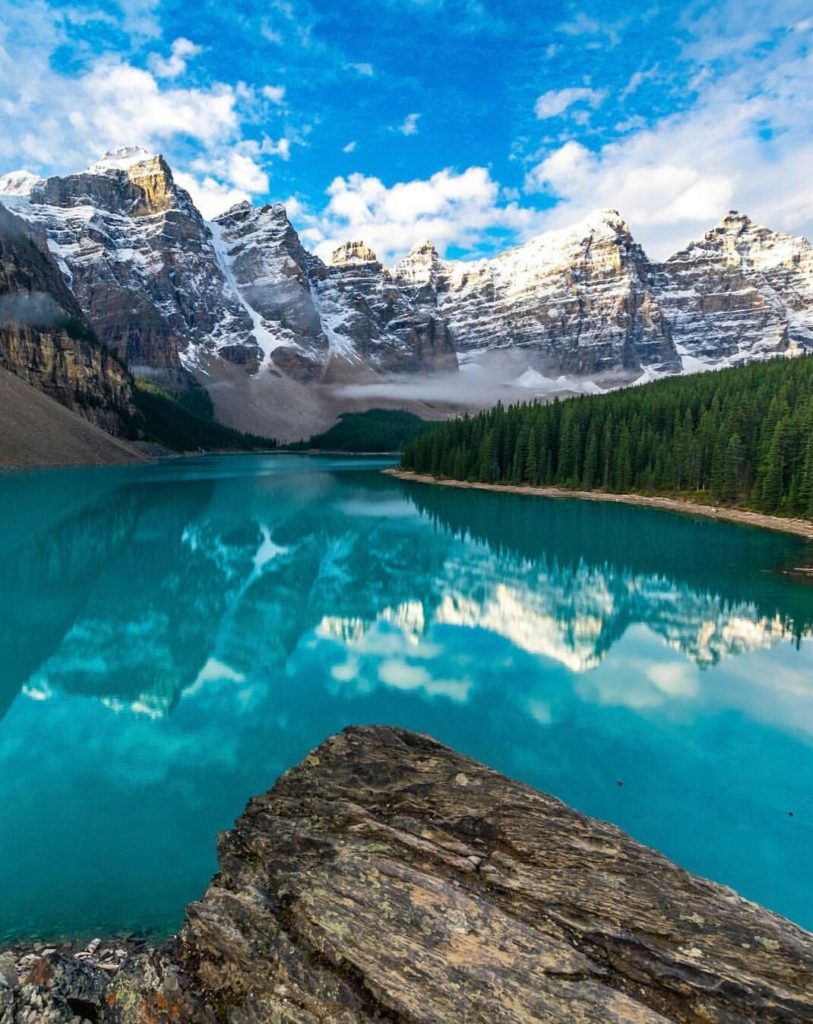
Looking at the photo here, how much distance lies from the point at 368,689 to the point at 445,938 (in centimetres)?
1322

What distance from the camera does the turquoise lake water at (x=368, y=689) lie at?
10.7 metres

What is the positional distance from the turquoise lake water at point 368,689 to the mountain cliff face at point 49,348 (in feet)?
357

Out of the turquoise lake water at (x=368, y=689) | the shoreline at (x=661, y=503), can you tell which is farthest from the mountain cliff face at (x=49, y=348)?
the turquoise lake water at (x=368, y=689)

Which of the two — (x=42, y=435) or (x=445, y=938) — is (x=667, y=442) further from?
(x=42, y=435)

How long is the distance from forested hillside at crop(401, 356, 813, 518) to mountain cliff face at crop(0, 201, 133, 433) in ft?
271

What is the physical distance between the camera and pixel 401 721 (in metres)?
16.0

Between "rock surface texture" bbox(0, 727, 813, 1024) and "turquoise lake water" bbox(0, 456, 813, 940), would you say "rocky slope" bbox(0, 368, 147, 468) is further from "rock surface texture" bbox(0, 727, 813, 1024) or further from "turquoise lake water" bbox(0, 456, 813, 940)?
"rock surface texture" bbox(0, 727, 813, 1024)

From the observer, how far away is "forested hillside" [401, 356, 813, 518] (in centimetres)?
6094

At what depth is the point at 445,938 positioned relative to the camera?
531 centimetres

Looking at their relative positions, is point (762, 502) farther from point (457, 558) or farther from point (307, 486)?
point (307, 486)

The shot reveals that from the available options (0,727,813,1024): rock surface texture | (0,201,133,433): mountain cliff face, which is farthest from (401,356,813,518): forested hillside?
(0,201,133,433): mountain cliff face

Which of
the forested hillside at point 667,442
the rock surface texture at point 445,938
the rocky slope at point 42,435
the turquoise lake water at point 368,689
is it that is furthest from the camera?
the rocky slope at point 42,435

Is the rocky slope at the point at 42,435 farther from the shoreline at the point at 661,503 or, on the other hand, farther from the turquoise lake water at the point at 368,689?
the turquoise lake water at the point at 368,689

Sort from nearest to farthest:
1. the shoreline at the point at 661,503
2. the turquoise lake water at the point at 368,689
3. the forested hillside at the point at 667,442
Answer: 1. the turquoise lake water at the point at 368,689
2. the shoreline at the point at 661,503
3. the forested hillside at the point at 667,442
